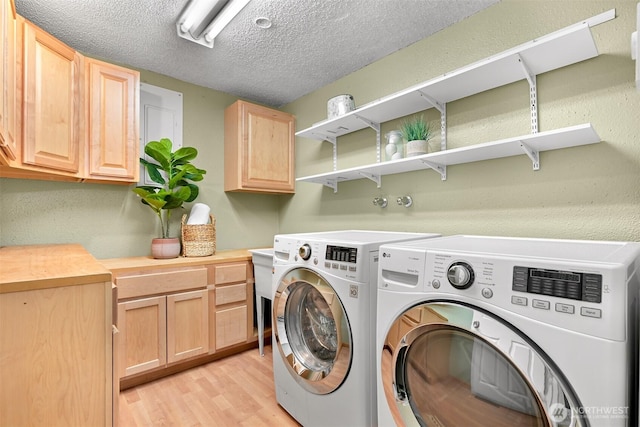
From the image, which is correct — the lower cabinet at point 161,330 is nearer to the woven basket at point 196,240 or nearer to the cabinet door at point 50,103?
the woven basket at point 196,240

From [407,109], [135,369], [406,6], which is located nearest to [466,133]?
[407,109]

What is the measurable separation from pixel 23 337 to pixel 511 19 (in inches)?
98.1

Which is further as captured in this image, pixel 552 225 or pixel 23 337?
pixel 552 225

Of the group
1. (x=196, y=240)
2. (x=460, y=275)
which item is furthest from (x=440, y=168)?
(x=196, y=240)

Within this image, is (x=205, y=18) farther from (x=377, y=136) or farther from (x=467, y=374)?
(x=467, y=374)

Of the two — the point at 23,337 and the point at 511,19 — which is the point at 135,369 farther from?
the point at 511,19

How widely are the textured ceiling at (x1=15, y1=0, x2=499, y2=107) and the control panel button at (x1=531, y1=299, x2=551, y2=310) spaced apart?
65.8 inches

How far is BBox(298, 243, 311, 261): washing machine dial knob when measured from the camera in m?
1.52

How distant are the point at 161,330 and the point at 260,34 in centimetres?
207

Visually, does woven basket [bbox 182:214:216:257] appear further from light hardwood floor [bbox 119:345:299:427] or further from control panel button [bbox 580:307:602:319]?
control panel button [bbox 580:307:602:319]

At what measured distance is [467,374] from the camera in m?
0.95

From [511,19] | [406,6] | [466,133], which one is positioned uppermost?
[406,6]

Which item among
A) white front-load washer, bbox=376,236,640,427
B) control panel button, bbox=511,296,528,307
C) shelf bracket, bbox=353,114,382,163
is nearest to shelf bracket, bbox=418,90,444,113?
shelf bracket, bbox=353,114,382,163

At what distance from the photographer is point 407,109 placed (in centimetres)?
199
